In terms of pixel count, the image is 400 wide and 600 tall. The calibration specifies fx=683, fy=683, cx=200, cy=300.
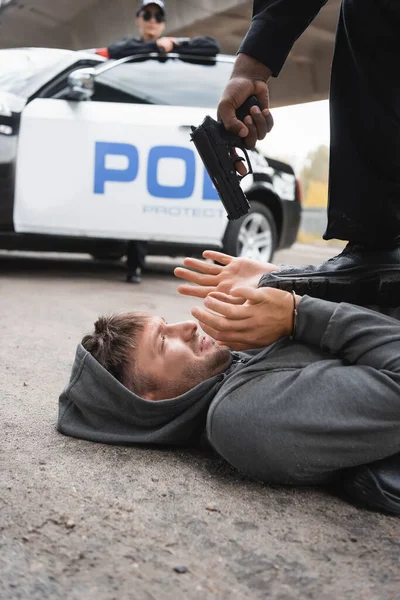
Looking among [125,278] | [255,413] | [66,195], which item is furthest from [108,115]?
[255,413]

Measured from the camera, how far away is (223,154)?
2.24 metres

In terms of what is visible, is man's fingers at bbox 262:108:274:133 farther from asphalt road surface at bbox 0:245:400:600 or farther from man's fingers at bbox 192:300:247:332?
asphalt road surface at bbox 0:245:400:600

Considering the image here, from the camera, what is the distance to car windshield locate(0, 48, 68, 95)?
488cm

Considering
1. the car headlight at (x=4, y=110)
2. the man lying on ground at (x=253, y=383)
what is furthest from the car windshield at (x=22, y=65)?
the man lying on ground at (x=253, y=383)

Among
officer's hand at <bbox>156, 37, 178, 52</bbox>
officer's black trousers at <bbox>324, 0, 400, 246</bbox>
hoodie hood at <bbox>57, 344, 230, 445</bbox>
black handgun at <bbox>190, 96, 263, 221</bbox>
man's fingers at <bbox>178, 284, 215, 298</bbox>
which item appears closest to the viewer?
hoodie hood at <bbox>57, 344, 230, 445</bbox>

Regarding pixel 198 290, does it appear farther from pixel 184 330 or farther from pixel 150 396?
pixel 150 396

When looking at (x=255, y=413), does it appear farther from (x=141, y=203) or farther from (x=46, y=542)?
(x=141, y=203)

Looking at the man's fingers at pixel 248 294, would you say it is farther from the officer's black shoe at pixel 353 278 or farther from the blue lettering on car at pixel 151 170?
the blue lettering on car at pixel 151 170

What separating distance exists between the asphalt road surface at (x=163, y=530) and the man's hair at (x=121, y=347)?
0.63 feet

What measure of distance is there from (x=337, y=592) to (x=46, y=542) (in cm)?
53

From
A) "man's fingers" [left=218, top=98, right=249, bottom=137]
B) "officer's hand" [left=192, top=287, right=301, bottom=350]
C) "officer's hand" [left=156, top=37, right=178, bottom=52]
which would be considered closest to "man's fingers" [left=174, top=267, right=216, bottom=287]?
"officer's hand" [left=192, top=287, right=301, bottom=350]

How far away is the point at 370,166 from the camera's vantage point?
2.10m

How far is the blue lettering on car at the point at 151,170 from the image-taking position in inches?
191

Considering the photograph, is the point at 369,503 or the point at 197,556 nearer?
the point at 197,556
